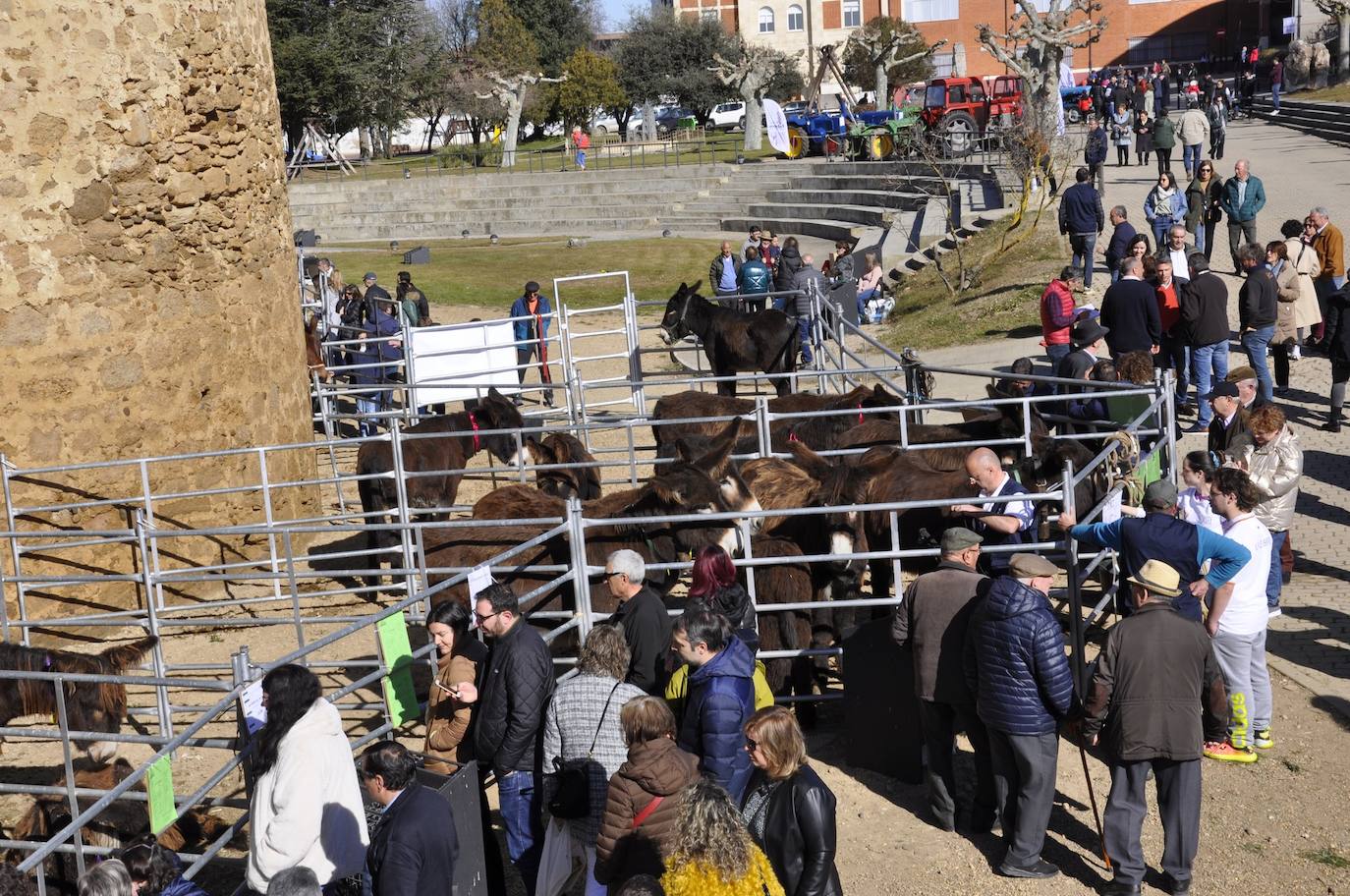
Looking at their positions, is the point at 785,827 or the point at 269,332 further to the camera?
the point at 269,332

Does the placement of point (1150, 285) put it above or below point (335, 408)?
above

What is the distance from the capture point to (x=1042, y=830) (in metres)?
6.75

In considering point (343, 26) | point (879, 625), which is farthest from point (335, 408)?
point (343, 26)

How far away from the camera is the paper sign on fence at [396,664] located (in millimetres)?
6543

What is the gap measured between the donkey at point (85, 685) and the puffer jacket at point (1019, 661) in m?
4.87

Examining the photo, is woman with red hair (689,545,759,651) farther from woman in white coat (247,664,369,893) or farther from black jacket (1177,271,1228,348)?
black jacket (1177,271,1228,348)

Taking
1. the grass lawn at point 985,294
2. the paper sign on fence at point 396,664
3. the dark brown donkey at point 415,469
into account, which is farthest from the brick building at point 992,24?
the paper sign on fence at point 396,664

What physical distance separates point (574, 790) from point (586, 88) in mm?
58596

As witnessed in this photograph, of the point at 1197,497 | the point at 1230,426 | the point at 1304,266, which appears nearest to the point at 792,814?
the point at 1197,497

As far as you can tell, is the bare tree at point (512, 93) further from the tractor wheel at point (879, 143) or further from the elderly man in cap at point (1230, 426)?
the elderly man in cap at point (1230, 426)

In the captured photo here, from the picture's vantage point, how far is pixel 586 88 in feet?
202

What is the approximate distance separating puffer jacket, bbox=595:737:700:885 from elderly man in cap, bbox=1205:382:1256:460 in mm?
5727

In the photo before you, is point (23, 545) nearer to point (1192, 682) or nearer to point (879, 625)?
point (879, 625)

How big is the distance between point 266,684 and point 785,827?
7.20 ft
